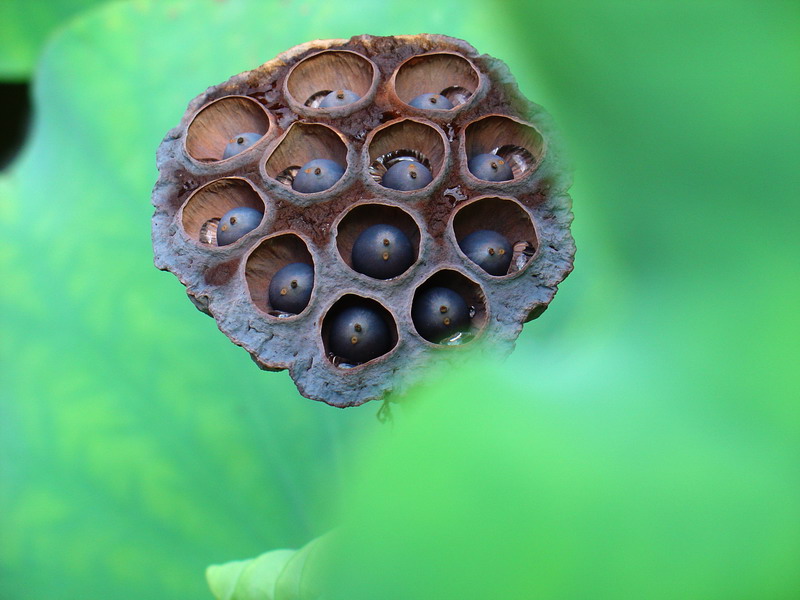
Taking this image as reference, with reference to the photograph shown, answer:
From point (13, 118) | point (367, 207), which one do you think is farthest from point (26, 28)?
point (367, 207)

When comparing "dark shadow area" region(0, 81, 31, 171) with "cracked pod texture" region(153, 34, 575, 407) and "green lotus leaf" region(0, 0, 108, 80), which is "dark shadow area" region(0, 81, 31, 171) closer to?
"green lotus leaf" region(0, 0, 108, 80)

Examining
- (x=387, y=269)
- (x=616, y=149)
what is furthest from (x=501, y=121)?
(x=616, y=149)

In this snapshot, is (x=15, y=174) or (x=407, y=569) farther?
(x=15, y=174)

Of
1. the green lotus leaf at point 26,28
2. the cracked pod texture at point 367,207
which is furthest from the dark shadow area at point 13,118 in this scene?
the cracked pod texture at point 367,207

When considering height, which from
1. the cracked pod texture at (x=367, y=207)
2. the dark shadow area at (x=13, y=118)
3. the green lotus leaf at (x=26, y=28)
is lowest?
the cracked pod texture at (x=367, y=207)

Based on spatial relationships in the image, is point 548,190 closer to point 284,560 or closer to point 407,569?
point 284,560

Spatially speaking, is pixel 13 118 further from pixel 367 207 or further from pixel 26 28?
pixel 367 207

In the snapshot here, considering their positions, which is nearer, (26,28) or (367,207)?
(367,207)

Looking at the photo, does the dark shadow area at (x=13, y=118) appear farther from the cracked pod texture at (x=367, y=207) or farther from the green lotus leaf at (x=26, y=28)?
the cracked pod texture at (x=367, y=207)
